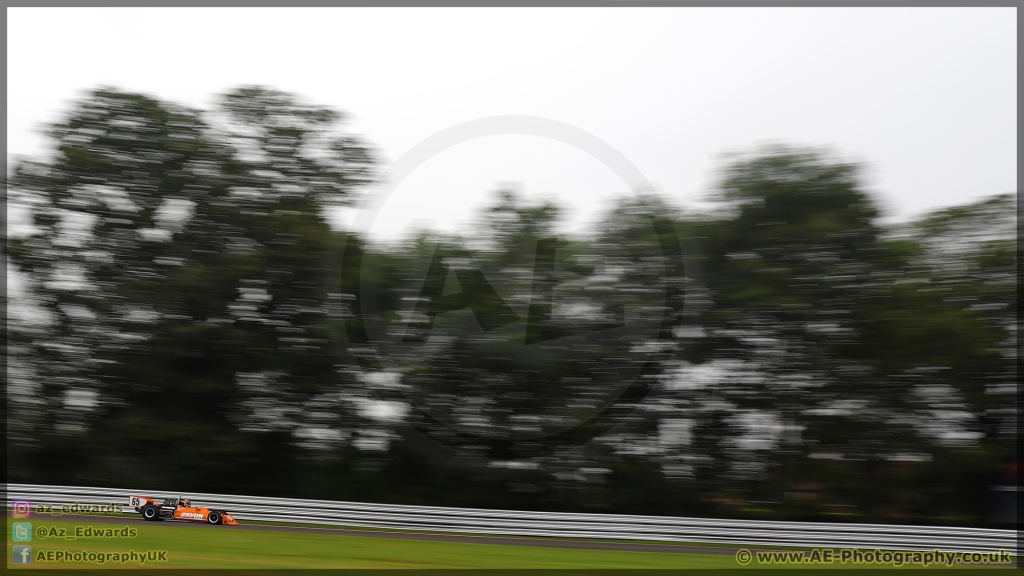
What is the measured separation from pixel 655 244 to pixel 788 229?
2.33m

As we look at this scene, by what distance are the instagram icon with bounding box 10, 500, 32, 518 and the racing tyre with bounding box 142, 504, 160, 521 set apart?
3.62 feet

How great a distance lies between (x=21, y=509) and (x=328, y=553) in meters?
3.58

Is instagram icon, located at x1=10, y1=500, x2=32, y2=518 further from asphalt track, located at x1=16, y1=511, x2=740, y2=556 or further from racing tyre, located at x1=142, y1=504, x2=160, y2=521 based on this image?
racing tyre, located at x1=142, y1=504, x2=160, y2=521

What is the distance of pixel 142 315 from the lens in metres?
13.6

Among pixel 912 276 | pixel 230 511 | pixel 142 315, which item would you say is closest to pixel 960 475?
pixel 912 276

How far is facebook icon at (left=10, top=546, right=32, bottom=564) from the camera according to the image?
692cm

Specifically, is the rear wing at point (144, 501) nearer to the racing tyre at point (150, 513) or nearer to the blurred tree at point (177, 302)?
the racing tyre at point (150, 513)

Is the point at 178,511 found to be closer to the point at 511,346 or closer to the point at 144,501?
the point at 144,501

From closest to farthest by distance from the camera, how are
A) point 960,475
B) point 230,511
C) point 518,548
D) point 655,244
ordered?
1. point 518,548
2. point 230,511
3. point 960,475
4. point 655,244

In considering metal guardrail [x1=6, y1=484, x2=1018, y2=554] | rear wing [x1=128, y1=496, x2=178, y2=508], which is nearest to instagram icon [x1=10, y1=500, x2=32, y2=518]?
metal guardrail [x1=6, y1=484, x2=1018, y2=554]

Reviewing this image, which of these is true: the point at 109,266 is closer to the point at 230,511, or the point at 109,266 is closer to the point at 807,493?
the point at 230,511

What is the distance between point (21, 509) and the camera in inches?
327

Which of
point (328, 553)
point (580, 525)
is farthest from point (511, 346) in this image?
point (328, 553)

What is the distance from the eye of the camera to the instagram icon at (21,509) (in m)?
8.15
